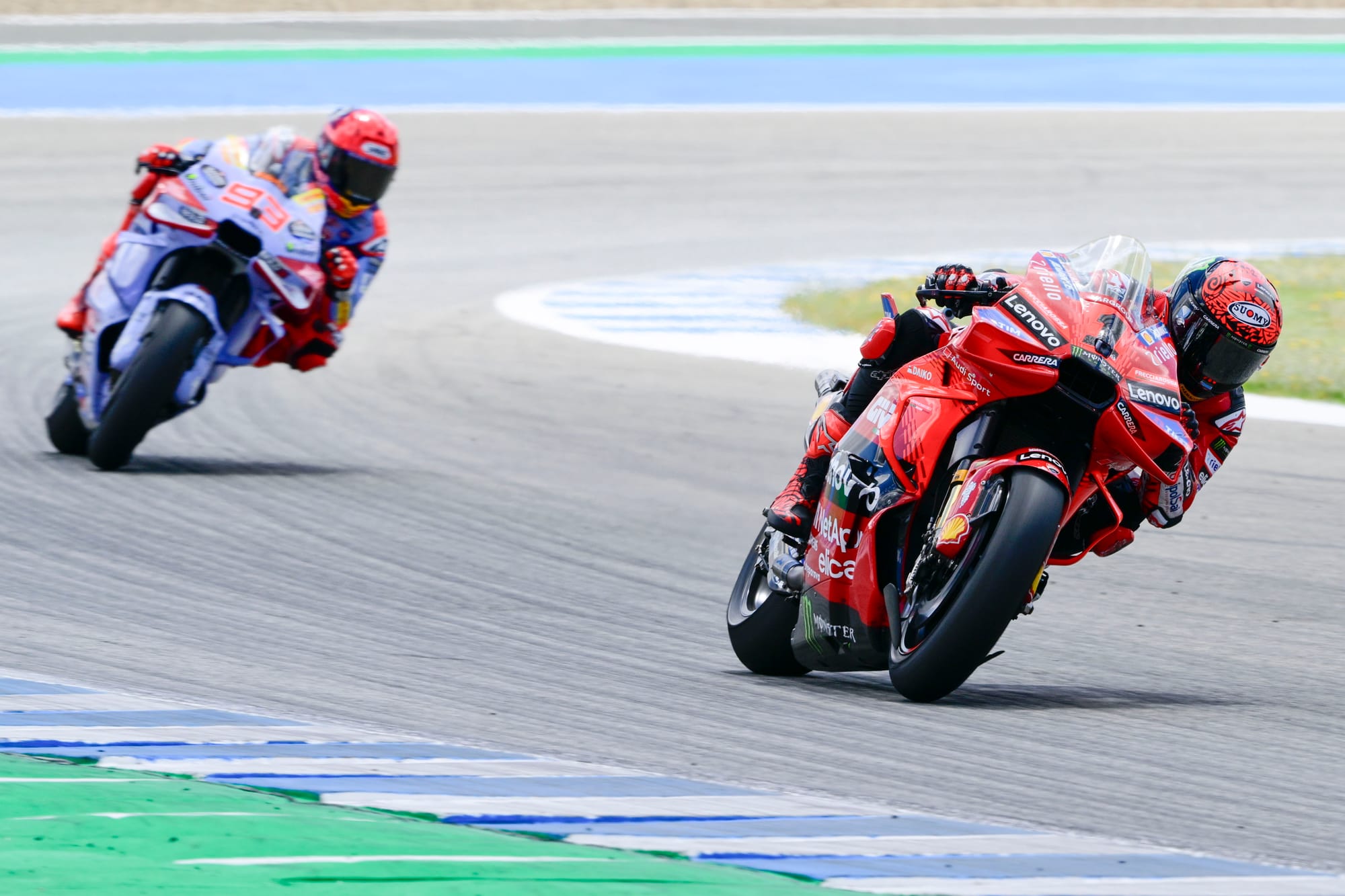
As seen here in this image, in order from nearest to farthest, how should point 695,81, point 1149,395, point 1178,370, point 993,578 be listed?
point 993,578 < point 1149,395 < point 1178,370 < point 695,81

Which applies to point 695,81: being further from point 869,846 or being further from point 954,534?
point 869,846

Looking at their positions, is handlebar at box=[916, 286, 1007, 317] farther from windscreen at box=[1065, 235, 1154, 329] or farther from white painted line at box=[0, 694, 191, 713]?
white painted line at box=[0, 694, 191, 713]

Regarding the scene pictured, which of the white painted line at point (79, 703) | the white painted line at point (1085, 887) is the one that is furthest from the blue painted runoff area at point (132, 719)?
the white painted line at point (1085, 887)

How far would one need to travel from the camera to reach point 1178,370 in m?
6.01

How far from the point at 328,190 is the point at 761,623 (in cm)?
469

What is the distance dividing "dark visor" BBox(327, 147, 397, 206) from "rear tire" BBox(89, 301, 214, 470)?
3.26 feet

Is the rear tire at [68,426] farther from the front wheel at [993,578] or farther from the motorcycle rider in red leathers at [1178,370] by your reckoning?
the front wheel at [993,578]

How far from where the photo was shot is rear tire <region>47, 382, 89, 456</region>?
34.5 ft

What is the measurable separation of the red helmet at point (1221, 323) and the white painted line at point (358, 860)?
8.23ft

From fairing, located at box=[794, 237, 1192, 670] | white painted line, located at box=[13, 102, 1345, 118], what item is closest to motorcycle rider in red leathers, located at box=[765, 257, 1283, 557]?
fairing, located at box=[794, 237, 1192, 670]

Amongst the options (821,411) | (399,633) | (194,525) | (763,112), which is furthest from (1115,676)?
(763,112)

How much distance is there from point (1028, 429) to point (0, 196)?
16.6m

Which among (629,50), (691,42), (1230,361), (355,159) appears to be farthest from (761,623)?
(691,42)

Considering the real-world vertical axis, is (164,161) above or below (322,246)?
above
